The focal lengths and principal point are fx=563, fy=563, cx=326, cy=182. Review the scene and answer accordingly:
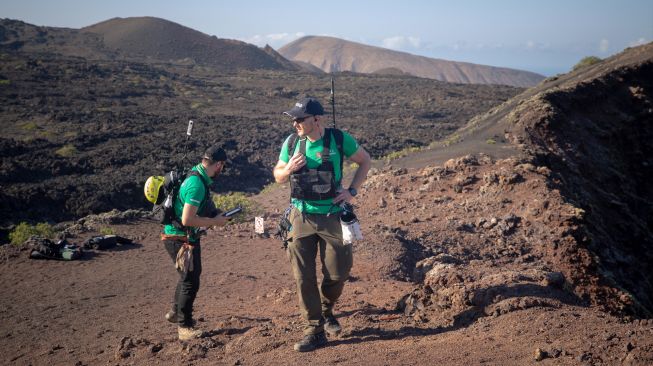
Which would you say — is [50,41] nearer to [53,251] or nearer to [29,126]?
[29,126]

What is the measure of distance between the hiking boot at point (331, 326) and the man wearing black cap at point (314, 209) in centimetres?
20

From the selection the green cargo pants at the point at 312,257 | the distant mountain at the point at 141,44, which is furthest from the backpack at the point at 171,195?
the distant mountain at the point at 141,44

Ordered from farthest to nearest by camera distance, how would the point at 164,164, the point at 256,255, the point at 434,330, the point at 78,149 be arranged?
the point at 78,149
the point at 164,164
the point at 256,255
the point at 434,330

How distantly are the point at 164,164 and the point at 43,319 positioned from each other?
13.2 m

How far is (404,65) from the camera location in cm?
10419

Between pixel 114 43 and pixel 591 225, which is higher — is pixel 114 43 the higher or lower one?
the higher one

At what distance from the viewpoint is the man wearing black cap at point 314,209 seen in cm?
474

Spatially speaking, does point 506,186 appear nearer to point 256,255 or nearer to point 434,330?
point 256,255

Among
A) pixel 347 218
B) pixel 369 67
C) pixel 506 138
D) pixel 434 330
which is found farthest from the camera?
pixel 369 67

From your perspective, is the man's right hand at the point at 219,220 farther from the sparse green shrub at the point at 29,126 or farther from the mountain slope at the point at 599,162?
the sparse green shrub at the point at 29,126

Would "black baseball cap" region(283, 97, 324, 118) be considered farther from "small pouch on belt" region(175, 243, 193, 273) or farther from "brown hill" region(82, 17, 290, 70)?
"brown hill" region(82, 17, 290, 70)

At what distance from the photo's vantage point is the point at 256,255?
9016mm

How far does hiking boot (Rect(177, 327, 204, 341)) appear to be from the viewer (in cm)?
530

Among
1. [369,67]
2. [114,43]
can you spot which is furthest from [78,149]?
[369,67]
